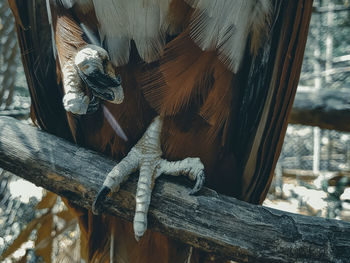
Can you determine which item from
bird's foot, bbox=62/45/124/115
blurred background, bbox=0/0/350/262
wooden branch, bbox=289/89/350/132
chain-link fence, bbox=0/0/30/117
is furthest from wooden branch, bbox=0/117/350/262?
wooden branch, bbox=289/89/350/132

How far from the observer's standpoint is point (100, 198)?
1211mm

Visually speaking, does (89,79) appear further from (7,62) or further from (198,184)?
(7,62)

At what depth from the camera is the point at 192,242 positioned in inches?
46.9

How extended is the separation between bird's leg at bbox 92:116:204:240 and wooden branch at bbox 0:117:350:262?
36mm

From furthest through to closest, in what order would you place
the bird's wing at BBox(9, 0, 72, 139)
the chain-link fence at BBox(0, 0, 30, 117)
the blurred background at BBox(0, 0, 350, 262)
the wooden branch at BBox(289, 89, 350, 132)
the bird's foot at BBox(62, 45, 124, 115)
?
the wooden branch at BBox(289, 89, 350, 132)
the chain-link fence at BBox(0, 0, 30, 117)
the blurred background at BBox(0, 0, 350, 262)
the bird's wing at BBox(9, 0, 72, 139)
the bird's foot at BBox(62, 45, 124, 115)

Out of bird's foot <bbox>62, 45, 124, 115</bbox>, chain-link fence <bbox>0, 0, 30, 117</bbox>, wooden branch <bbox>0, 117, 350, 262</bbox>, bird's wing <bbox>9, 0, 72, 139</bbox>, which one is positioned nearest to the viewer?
wooden branch <bbox>0, 117, 350, 262</bbox>

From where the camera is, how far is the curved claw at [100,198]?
3.96 feet

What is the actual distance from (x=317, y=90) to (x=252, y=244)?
1782 mm

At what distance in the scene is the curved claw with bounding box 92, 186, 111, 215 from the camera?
3.96ft

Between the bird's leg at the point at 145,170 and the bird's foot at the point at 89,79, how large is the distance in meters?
0.23

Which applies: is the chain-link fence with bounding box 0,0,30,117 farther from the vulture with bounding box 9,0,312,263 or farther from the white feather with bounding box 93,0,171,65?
the white feather with bounding box 93,0,171,65

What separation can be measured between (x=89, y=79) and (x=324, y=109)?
1.86 m

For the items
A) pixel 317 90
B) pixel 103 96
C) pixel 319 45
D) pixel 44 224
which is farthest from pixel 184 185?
pixel 319 45

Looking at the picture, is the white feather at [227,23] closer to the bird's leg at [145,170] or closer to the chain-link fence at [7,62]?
the bird's leg at [145,170]
